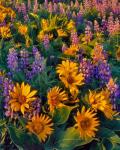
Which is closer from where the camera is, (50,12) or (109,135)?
(109,135)

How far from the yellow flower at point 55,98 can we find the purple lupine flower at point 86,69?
0.33 meters

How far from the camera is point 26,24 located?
619 cm

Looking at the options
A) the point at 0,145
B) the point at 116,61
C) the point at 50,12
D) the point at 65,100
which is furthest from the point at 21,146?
the point at 50,12

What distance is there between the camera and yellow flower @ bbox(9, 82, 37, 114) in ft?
12.8

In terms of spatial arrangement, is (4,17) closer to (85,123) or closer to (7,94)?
(7,94)

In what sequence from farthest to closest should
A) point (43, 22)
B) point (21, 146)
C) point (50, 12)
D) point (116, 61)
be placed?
point (50, 12) → point (43, 22) → point (116, 61) → point (21, 146)

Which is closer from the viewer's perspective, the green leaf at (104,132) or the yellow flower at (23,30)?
the green leaf at (104,132)

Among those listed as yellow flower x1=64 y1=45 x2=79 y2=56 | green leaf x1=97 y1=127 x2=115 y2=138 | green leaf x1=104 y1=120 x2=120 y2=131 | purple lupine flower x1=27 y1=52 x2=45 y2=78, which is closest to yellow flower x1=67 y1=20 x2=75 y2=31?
yellow flower x1=64 y1=45 x2=79 y2=56

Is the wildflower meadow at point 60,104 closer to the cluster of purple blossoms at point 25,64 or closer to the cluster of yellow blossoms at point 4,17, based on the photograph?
the cluster of purple blossoms at point 25,64

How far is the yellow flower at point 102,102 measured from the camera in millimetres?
3988

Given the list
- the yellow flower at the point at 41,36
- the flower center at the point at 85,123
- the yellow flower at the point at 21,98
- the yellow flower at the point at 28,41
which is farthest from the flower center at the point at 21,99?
the yellow flower at the point at 41,36

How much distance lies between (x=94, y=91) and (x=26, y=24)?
2.29m

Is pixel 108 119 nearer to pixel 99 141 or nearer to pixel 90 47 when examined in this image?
pixel 99 141

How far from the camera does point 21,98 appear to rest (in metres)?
3.98
